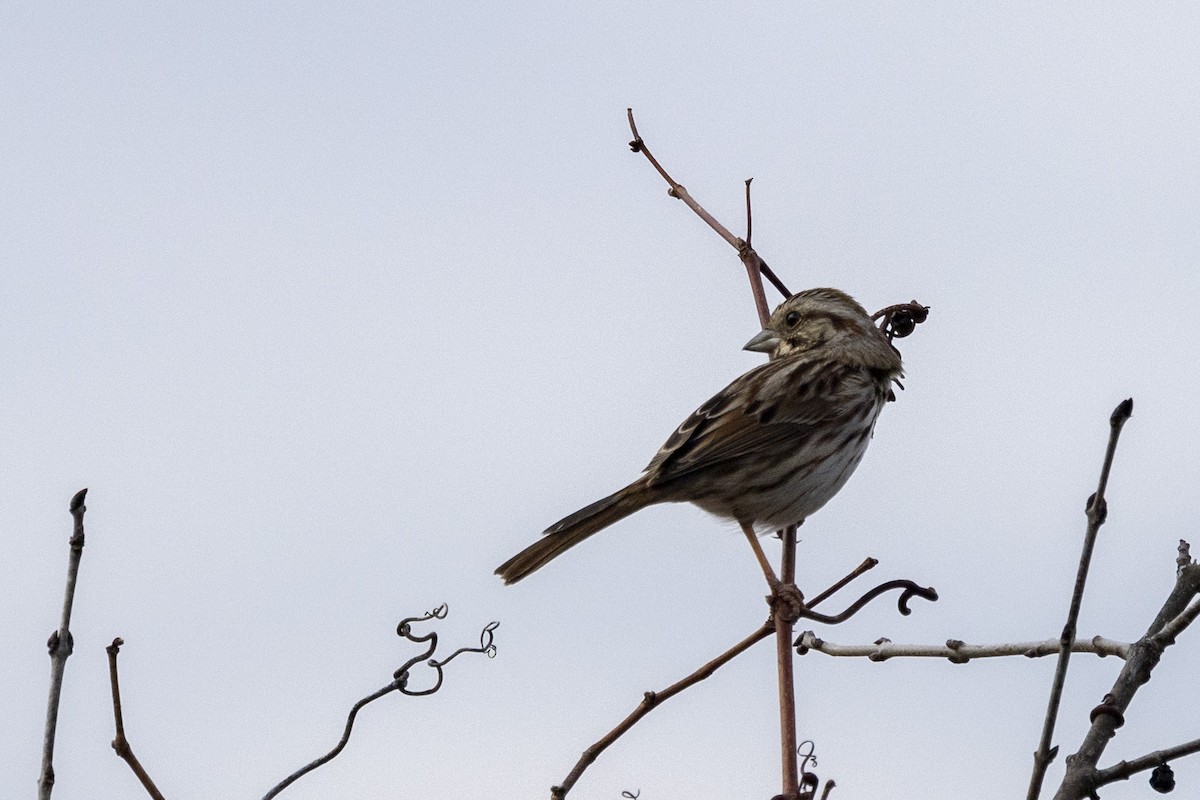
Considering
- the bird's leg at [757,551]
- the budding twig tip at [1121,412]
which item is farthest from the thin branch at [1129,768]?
the bird's leg at [757,551]

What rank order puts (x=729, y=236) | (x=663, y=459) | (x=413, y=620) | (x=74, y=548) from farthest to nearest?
(x=663, y=459), (x=729, y=236), (x=413, y=620), (x=74, y=548)

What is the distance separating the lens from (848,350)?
24.4ft

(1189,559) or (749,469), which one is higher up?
(749,469)

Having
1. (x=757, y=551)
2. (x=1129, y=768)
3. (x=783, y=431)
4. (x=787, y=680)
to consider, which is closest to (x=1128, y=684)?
(x=1129, y=768)

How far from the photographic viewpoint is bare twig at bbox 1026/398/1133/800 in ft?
7.79

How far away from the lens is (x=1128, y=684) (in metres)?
2.81

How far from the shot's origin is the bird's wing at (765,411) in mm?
6906

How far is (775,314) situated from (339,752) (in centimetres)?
462

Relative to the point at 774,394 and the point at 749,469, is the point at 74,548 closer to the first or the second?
the point at 749,469

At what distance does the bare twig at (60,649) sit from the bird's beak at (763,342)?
15.1 ft

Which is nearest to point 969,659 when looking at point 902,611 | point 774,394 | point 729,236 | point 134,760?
point 902,611

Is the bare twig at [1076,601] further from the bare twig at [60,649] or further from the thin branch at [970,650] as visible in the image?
the bare twig at [60,649]

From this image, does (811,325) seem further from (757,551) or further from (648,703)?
(648,703)

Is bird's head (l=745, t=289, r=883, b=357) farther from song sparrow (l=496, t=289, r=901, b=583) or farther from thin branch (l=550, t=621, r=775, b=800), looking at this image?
thin branch (l=550, t=621, r=775, b=800)
